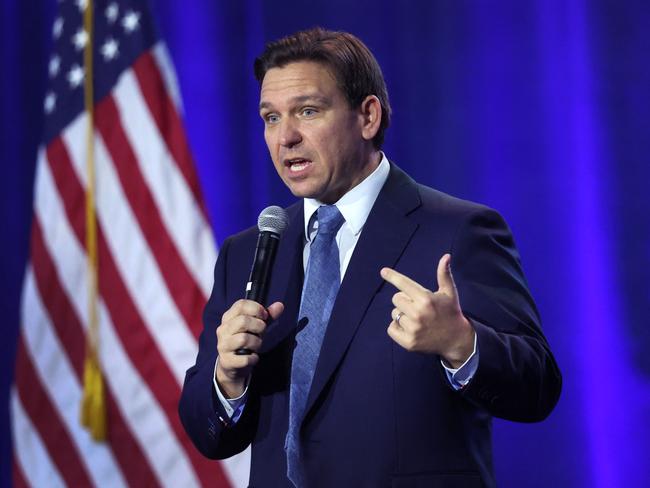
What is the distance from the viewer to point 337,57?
1788 mm

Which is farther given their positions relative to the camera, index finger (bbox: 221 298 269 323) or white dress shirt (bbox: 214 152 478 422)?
white dress shirt (bbox: 214 152 478 422)

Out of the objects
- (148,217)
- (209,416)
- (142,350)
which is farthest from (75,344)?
(209,416)

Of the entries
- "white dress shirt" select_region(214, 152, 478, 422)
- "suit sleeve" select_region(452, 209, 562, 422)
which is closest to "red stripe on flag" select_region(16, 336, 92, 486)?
"white dress shirt" select_region(214, 152, 478, 422)

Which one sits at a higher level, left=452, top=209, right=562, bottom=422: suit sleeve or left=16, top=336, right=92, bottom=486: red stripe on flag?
left=452, top=209, right=562, bottom=422: suit sleeve

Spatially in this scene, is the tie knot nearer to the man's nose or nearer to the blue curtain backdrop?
the man's nose

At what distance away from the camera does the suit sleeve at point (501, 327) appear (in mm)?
1426

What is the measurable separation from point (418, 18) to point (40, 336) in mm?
1658

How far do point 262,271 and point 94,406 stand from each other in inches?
58.1

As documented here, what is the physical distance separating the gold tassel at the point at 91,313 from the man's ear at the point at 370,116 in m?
1.34

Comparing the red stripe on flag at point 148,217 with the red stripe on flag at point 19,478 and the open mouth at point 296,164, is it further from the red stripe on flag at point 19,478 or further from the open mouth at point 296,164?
the open mouth at point 296,164

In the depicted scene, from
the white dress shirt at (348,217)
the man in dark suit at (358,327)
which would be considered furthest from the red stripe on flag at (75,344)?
the white dress shirt at (348,217)

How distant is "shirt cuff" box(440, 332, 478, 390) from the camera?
140 cm

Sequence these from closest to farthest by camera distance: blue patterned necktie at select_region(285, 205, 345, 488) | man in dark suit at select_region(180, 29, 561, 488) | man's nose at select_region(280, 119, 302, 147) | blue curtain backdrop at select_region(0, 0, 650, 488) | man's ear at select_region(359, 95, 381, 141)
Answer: man in dark suit at select_region(180, 29, 561, 488) < blue patterned necktie at select_region(285, 205, 345, 488) < man's nose at select_region(280, 119, 302, 147) < man's ear at select_region(359, 95, 381, 141) < blue curtain backdrop at select_region(0, 0, 650, 488)

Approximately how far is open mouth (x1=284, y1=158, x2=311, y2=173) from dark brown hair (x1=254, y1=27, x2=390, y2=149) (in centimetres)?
17
